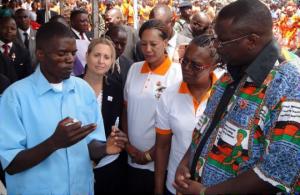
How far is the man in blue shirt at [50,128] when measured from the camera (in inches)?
68.7

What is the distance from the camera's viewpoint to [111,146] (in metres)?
2.07

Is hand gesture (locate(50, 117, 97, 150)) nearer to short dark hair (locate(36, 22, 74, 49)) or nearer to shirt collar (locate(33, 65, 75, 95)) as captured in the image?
shirt collar (locate(33, 65, 75, 95))

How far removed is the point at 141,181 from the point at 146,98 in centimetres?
68

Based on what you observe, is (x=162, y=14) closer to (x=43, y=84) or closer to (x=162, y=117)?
(x=162, y=117)

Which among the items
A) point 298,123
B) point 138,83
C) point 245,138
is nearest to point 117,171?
point 138,83

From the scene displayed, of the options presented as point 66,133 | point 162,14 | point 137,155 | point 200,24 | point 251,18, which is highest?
point 251,18

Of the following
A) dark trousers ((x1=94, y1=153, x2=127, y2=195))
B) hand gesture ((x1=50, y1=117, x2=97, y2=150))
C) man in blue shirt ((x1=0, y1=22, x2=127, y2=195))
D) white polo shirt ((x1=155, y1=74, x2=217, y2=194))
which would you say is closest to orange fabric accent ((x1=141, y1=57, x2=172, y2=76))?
white polo shirt ((x1=155, y1=74, x2=217, y2=194))

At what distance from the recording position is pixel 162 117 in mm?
2430

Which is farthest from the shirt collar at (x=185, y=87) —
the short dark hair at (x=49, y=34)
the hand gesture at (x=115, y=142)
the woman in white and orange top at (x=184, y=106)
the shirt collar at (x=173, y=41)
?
the shirt collar at (x=173, y=41)

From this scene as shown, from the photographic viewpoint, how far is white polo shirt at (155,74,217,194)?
2318 millimetres

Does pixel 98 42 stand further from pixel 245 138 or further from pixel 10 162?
pixel 245 138

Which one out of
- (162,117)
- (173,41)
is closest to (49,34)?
(162,117)

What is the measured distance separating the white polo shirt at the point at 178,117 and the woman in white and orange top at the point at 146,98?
12.0 inches

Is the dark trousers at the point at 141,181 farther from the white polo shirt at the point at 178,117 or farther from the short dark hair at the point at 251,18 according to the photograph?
the short dark hair at the point at 251,18
